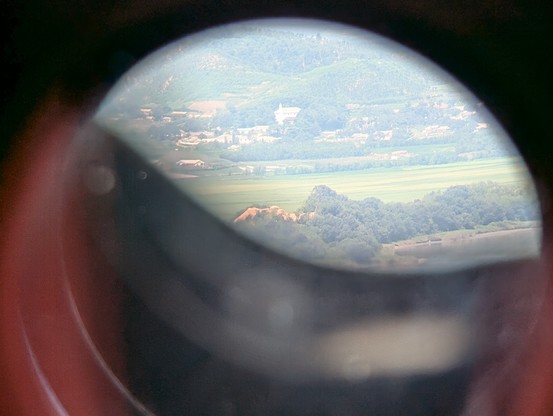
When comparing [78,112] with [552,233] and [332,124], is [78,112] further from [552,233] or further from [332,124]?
[552,233]

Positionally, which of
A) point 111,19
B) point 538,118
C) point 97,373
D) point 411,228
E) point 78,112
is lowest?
point 97,373

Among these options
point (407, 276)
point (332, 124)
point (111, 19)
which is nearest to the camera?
point (111, 19)

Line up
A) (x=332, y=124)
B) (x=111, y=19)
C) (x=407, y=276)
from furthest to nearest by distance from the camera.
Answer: (x=407, y=276), (x=332, y=124), (x=111, y=19)

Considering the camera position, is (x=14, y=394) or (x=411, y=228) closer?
Answer: (x=14, y=394)

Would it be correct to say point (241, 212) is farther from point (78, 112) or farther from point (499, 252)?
point (499, 252)

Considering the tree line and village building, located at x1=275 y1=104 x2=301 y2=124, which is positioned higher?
village building, located at x1=275 y1=104 x2=301 y2=124

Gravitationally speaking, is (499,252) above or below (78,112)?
below

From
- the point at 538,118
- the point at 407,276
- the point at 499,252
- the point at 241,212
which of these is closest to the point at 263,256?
the point at 241,212

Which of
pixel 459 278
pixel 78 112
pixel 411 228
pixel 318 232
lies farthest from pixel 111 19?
pixel 459 278

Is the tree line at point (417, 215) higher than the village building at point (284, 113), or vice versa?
the village building at point (284, 113)
